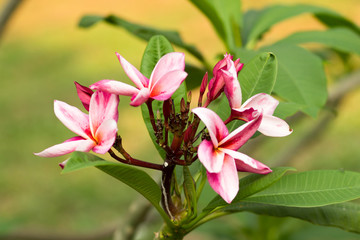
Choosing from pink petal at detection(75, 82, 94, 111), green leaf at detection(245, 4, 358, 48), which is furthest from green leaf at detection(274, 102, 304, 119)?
green leaf at detection(245, 4, 358, 48)

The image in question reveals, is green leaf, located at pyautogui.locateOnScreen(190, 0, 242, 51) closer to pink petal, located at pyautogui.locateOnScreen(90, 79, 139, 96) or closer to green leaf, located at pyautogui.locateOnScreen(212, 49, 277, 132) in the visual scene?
green leaf, located at pyautogui.locateOnScreen(212, 49, 277, 132)

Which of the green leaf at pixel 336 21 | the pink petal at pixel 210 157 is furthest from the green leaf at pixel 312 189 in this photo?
the green leaf at pixel 336 21

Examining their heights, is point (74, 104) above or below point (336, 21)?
below

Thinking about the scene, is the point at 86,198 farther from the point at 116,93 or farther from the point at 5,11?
the point at 116,93

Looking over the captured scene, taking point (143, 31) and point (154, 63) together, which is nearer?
point (154, 63)

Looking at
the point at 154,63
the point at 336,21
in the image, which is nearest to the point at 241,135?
the point at 154,63

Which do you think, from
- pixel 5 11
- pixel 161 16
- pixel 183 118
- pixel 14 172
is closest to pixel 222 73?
pixel 183 118

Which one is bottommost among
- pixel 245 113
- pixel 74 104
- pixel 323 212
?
pixel 74 104

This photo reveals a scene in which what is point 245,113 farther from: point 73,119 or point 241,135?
point 73,119
